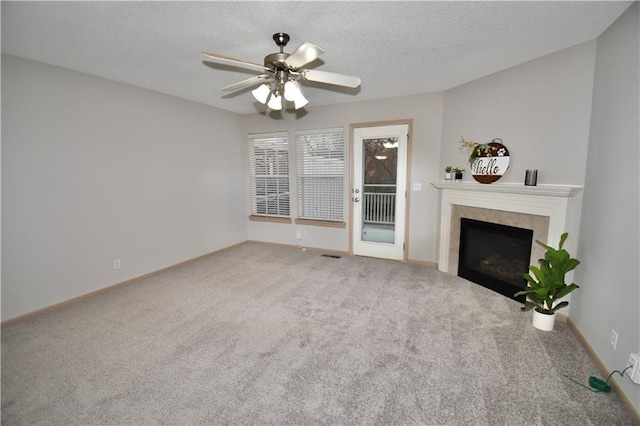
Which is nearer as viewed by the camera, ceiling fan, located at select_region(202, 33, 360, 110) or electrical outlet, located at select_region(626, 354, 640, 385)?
electrical outlet, located at select_region(626, 354, 640, 385)

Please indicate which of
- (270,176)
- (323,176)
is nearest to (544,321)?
(323,176)

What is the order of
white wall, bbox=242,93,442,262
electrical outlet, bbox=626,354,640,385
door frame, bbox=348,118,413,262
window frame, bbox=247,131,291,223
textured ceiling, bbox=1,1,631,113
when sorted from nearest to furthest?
electrical outlet, bbox=626,354,640,385
textured ceiling, bbox=1,1,631,113
white wall, bbox=242,93,442,262
door frame, bbox=348,118,413,262
window frame, bbox=247,131,291,223

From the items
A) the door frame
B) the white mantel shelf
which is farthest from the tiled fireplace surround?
the door frame

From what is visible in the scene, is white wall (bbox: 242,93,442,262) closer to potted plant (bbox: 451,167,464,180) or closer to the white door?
the white door

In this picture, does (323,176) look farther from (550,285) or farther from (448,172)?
(550,285)

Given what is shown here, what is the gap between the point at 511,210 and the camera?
295cm

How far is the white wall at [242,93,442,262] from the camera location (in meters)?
3.89

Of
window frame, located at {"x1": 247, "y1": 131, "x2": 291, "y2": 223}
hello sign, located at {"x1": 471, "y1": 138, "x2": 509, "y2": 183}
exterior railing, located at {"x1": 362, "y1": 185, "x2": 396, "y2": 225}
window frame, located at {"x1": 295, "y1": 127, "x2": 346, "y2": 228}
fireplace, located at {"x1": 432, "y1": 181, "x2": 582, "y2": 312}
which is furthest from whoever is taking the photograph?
window frame, located at {"x1": 247, "y1": 131, "x2": 291, "y2": 223}

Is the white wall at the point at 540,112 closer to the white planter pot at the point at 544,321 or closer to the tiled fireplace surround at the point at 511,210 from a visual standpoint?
the tiled fireplace surround at the point at 511,210

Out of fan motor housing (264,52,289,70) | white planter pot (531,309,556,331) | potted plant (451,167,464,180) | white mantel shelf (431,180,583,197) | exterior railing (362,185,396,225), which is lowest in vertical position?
white planter pot (531,309,556,331)

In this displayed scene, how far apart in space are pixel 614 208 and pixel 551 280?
711mm

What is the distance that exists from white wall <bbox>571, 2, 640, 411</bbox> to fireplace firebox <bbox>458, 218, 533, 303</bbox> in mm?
637

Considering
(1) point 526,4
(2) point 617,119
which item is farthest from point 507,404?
(1) point 526,4

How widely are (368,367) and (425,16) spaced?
2481 millimetres
